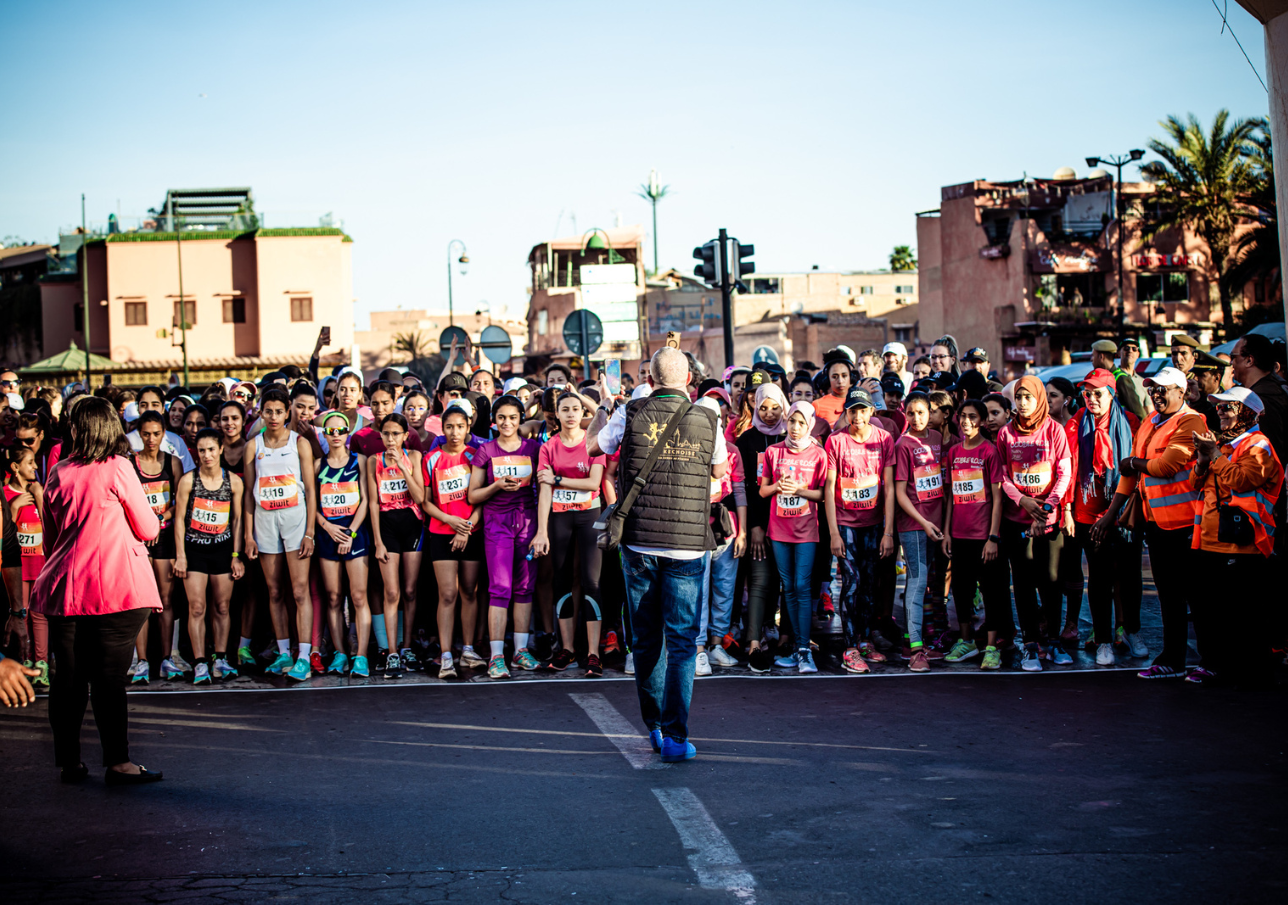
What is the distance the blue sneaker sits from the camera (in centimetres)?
606

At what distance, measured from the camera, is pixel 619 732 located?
6.73m

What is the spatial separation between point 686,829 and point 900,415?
6.20 metres

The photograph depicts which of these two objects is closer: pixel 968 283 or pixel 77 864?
pixel 77 864

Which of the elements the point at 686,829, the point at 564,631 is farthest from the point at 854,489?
the point at 686,829

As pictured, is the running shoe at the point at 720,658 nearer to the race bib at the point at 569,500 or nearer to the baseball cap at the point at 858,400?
the race bib at the point at 569,500

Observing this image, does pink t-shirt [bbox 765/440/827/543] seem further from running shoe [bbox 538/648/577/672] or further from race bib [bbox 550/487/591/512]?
running shoe [bbox 538/648/577/672]

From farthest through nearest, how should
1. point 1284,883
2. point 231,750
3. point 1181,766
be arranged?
point 231,750 → point 1181,766 → point 1284,883

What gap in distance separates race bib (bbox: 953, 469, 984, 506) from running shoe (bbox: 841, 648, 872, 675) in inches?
55.5

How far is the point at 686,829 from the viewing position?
16.2 feet

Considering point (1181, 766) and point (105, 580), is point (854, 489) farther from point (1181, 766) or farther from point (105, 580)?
point (105, 580)

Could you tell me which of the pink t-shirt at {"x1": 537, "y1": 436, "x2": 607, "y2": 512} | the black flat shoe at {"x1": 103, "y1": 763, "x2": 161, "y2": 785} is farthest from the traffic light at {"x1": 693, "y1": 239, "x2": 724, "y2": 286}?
the black flat shoe at {"x1": 103, "y1": 763, "x2": 161, "y2": 785}

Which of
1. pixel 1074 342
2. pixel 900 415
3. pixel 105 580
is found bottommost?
pixel 105 580

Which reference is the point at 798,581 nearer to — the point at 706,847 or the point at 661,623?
the point at 661,623

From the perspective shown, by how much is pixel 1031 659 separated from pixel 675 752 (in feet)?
11.9
